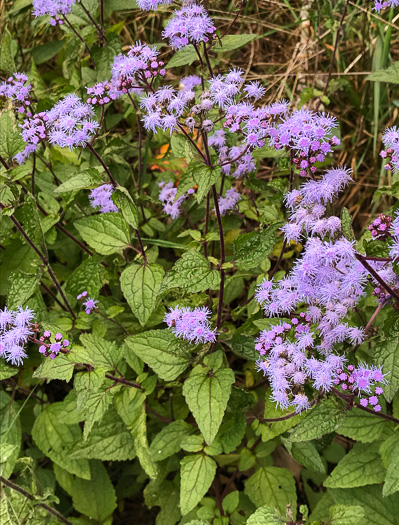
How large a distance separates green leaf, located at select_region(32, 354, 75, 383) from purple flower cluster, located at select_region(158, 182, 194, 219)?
1262 mm

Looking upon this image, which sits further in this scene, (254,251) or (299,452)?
(299,452)

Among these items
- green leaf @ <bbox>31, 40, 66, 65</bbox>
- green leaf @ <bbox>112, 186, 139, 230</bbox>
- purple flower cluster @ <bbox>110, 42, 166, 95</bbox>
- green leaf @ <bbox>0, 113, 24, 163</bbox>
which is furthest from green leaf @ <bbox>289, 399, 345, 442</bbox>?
green leaf @ <bbox>31, 40, 66, 65</bbox>

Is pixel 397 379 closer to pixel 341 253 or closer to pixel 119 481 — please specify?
pixel 341 253

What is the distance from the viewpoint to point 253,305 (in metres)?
3.25

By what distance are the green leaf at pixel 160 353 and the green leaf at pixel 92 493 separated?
1169mm

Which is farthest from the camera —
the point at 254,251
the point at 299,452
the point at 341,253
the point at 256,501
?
the point at 256,501

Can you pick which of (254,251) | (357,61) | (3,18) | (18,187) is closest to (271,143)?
(254,251)

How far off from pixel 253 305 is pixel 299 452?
2.80ft

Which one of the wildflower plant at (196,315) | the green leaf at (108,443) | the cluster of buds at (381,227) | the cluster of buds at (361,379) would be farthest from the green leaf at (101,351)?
the cluster of buds at (381,227)

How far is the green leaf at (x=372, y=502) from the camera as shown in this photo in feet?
9.27

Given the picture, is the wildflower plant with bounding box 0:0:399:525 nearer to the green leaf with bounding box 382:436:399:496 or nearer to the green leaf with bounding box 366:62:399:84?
the green leaf with bounding box 382:436:399:496

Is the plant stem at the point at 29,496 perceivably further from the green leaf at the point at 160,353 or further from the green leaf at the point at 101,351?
the green leaf at the point at 160,353

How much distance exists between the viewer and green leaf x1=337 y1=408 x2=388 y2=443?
265 centimetres

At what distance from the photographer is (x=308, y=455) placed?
283 centimetres
